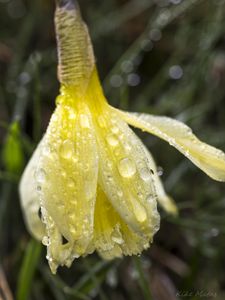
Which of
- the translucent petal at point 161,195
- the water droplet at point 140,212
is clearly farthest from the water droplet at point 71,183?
the translucent petal at point 161,195

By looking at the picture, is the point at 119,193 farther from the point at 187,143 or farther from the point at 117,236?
the point at 187,143

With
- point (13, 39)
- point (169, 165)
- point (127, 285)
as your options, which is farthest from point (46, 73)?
point (127, 285)

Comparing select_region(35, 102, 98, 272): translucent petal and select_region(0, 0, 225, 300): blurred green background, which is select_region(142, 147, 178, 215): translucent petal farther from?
select_region(35, 102, 98, 272): translucent petal

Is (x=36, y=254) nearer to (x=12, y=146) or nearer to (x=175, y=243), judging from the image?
(x=12, y=146)

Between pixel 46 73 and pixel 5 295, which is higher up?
pixel 46 73

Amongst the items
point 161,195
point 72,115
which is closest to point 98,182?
point 72,115

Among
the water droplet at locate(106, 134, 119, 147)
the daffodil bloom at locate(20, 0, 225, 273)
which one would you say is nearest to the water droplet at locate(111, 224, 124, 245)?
the daffodil bloom at locate(20, 0, 225, 273)
